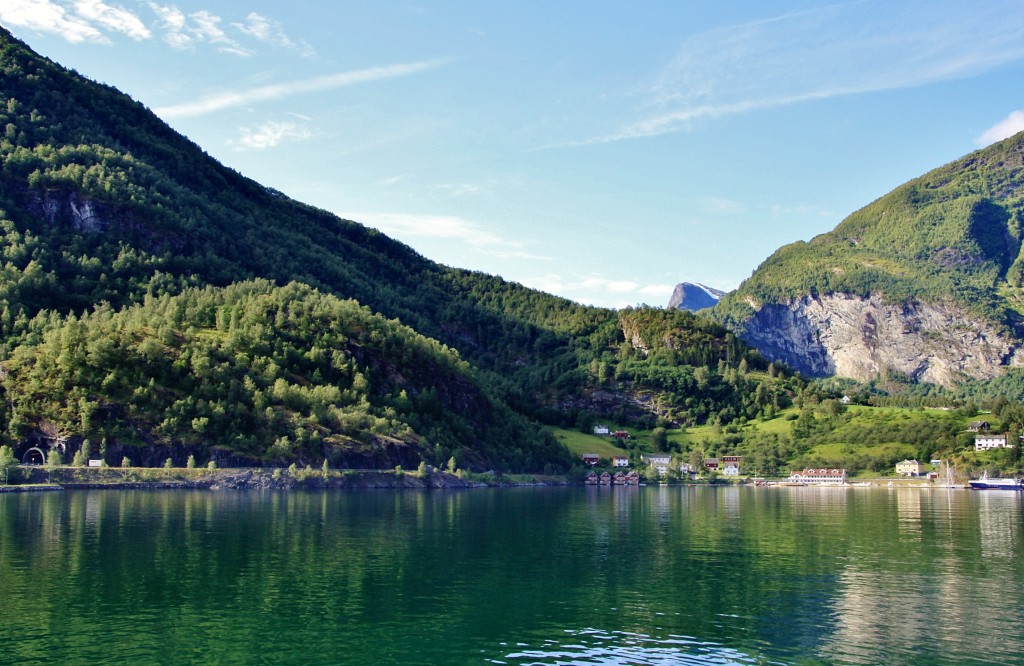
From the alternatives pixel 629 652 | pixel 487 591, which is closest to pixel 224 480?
pixel 487 591

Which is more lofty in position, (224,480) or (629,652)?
(224,480)

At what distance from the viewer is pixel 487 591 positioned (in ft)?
188

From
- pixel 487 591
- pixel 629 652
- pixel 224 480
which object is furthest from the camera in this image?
pixel 224 480

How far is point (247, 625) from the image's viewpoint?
46.4m

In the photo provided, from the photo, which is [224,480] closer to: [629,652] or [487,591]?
[487,591]

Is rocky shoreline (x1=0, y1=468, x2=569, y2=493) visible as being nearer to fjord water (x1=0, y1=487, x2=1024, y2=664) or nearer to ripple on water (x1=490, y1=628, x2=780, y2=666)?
fjord water (x1=0, y1=487, x2=1024, y2=664)

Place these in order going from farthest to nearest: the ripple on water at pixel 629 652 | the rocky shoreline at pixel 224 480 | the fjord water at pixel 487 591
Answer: the rocky shoreline at pixel 224 480 → the fjord water at pixel 487 591 → the ripple on water at pixel 629 652

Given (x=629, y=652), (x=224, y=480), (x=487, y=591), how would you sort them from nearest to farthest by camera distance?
(x=629, y=652), (x=487, y=591), (x=224, y=480)

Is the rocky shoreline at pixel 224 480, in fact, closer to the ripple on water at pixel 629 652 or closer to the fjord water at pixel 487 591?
the fjord water at pixel 487 591

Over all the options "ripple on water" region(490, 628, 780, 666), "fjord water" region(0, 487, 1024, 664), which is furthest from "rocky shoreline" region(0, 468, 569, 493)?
"ripple on water" region(490, 628, 780, 666)

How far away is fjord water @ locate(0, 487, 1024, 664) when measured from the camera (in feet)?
140

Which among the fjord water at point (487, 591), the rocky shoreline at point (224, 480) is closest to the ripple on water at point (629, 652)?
the fjord water at point (487, 591)

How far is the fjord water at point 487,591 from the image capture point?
42.8m

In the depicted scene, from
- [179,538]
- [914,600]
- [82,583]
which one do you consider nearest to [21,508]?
[179,538]
